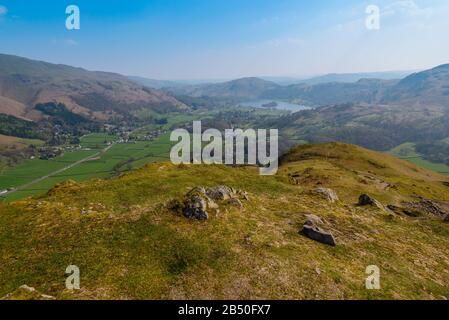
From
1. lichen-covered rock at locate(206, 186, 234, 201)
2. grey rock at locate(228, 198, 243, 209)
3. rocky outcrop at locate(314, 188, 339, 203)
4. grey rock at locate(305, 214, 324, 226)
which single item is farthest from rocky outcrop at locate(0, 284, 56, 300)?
rocky outcrop at locate(314, 188, 339, 203)

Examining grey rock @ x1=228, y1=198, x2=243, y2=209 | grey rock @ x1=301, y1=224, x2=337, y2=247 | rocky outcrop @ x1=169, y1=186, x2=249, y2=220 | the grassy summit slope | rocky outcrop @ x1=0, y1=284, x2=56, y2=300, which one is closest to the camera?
rocky outcrop @ x1=0, y1=284, x2=56, y2=300

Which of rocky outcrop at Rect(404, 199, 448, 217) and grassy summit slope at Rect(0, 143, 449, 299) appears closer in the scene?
grassy summit slope at Rect(0, 143, 449, 299)

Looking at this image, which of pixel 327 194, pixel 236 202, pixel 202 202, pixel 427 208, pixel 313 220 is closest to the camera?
pixel 202 202

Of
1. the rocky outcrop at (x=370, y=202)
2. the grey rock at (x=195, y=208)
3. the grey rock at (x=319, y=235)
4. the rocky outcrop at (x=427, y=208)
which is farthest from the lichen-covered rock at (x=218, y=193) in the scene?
the rocky outcrop at (x=427, y=208)

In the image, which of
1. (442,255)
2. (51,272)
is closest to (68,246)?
(51,272)

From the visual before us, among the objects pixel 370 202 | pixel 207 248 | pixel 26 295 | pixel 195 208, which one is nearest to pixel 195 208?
pixel 195 208

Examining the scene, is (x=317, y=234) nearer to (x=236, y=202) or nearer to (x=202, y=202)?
(x=236, y=202)

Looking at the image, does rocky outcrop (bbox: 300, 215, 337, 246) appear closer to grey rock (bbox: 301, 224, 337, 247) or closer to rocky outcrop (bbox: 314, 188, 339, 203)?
grey rock (bbox: 301, 224, 337, 247)

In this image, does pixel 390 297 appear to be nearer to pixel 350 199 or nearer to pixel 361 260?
pixel 361 260

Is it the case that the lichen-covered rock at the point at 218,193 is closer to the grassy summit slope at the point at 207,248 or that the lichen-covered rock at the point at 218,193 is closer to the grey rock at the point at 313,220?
the grassy summit slope at the point at 207,248
